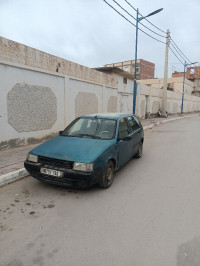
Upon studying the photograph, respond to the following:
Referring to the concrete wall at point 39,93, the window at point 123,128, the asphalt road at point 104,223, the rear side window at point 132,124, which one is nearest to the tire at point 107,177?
the asphalt road at point 104,223

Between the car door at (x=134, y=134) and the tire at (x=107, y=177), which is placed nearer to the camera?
the tire at (x=107, y=177)

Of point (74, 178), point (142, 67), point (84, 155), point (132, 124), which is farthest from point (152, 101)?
point (142, 67)

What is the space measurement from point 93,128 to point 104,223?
2.44m

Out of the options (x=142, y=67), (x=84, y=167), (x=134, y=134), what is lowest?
(x=84, y=167)

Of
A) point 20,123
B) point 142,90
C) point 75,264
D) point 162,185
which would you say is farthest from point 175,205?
point 142,90

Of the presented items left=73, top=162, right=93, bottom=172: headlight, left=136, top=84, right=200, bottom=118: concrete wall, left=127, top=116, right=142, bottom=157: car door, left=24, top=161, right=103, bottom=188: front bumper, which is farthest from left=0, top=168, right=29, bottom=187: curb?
left=136, top=84, right=200, bottom=118: concrete wall

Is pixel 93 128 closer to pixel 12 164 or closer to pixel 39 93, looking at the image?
pixel 12 164

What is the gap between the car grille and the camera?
11.7 feet

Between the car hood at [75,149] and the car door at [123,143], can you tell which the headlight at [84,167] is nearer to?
the car hood at [75,149]

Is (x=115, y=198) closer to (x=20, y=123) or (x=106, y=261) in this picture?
(x=106, y=261)

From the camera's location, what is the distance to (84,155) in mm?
3643

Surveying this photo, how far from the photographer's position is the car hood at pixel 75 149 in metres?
3.62

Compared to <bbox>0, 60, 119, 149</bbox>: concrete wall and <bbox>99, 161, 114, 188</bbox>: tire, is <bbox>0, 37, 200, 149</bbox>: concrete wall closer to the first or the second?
<bbox>0, 60, 119, 149</bbox>: concrete wall

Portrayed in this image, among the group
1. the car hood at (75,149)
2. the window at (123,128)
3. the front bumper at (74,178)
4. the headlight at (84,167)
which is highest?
the window at (123,128)
